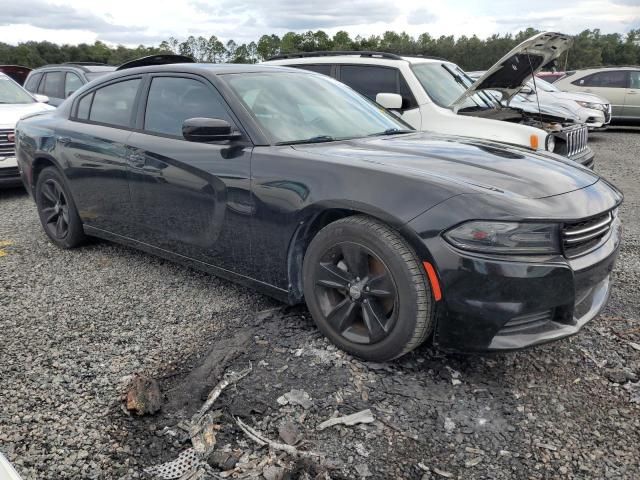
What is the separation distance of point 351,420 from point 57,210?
358 cm

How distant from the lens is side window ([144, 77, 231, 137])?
3.47 meters

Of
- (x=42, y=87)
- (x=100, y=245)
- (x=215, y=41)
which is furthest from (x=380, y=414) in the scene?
(x=215, y=41)

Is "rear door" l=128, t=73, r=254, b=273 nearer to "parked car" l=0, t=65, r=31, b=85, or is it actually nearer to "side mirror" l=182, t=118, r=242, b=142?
"side mirror" l=182, t=118, r=242, b=142

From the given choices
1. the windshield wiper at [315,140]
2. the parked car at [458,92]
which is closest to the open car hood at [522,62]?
the parked car at [458,92]

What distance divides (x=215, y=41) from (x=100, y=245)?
47.4 meters

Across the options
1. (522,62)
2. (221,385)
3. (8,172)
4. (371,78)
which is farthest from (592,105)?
(221,385)

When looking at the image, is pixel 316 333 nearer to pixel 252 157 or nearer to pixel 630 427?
pixel 252 157

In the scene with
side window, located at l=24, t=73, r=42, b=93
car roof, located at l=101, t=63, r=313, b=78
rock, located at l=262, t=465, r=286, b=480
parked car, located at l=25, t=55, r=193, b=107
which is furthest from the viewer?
side window, located at l=24, t=73, r=42, b=93

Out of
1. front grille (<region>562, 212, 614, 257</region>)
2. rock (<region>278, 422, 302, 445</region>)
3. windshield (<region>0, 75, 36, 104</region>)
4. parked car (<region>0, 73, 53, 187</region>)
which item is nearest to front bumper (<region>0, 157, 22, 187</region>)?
parked car (<region>0, 73, 53, 187</region>)

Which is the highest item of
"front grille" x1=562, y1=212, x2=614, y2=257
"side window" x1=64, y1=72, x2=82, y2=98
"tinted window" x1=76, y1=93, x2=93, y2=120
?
"side window" x1=64, y1=72, x2=82, y2=98

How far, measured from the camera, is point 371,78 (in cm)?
677

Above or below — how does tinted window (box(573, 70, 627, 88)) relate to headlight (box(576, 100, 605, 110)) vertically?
above

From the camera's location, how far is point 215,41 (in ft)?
159

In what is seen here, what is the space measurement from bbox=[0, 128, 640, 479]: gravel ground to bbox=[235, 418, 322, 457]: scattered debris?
29 mm
